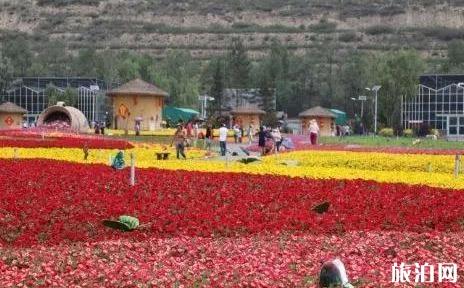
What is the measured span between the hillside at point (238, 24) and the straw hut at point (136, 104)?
90.2 m

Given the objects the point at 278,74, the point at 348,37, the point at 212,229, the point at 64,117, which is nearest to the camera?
the point at 212,229

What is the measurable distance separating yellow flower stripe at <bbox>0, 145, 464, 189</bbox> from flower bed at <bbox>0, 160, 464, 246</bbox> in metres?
2.28

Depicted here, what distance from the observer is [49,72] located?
387 ft

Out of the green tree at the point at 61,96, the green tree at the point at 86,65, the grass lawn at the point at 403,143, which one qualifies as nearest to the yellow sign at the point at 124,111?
the grass lawn at the point at 403,143

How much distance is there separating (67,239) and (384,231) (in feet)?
16.0

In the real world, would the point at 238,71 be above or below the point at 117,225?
above

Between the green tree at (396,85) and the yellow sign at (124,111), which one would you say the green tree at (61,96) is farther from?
the green tree at (396,85)

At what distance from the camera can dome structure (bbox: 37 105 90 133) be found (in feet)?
203

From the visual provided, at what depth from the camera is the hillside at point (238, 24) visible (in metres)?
160

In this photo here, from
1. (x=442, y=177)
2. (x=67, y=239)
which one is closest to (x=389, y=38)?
(x=442, y=177)

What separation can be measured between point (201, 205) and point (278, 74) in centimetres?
9113

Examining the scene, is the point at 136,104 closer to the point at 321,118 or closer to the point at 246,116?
the point at 246,116

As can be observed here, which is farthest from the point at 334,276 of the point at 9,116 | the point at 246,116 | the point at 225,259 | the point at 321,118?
the point at 321,118

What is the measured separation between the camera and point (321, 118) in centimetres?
7819
